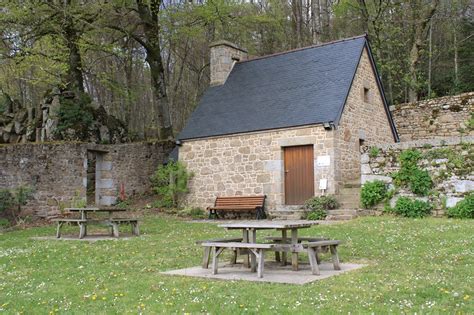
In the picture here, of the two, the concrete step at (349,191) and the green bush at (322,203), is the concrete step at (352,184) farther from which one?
the green bush at (322,203)

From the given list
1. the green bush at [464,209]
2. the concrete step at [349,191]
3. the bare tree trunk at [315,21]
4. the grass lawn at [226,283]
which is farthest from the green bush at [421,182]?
the bare tree trunk at [315,21]

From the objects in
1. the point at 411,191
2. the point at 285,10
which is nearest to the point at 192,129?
the point at 411,191

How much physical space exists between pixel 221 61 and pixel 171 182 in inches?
207

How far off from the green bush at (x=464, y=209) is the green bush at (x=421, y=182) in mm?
804

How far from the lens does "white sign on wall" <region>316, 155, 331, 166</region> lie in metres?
15.6

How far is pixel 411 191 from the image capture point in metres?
13.9

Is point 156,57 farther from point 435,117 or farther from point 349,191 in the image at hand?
point 435,117

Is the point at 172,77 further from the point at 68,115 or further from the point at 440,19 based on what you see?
the point at 440,19

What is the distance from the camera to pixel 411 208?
13.7 meters

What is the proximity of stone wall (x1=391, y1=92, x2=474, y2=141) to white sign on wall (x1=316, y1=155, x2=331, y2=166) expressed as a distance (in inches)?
271

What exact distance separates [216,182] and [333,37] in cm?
→ 1327

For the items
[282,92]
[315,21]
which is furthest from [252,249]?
[315,21]

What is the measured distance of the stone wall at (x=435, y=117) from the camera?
19672 mm

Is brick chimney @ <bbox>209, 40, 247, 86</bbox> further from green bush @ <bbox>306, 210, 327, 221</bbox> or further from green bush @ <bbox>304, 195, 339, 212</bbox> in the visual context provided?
green bush @ <bbox>306, 210, 327, 221</bbox>
